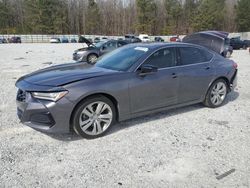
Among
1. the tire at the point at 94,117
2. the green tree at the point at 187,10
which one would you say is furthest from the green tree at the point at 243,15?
the tire at the point at 94,117

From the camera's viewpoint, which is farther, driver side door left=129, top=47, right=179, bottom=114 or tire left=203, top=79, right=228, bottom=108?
tire left=203, top=79, right=228, bottom=108

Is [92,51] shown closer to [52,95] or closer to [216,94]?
[216,94]

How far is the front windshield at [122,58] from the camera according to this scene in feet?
14.5

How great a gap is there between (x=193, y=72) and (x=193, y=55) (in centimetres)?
39

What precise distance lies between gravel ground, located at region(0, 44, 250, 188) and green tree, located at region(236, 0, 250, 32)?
70.1 meters

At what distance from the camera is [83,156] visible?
3.52 meters

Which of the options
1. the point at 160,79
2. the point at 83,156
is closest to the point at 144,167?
the point at 83,156

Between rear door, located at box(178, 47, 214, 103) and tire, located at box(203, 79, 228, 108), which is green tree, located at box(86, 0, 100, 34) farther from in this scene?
rear door, located at box(178, 47, 214, 103)

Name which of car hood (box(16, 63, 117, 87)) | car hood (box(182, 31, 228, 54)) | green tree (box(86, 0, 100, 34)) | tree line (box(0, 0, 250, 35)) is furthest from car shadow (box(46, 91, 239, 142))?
green tree (box(86, 0, 100, 34))

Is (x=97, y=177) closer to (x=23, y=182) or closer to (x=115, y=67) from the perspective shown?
(x=23, y=182)

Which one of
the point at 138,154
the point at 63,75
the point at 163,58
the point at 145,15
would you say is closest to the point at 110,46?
the point at 163,58

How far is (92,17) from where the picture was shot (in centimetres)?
6869

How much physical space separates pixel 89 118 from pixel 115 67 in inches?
42.2

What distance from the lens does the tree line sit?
64562 mm
